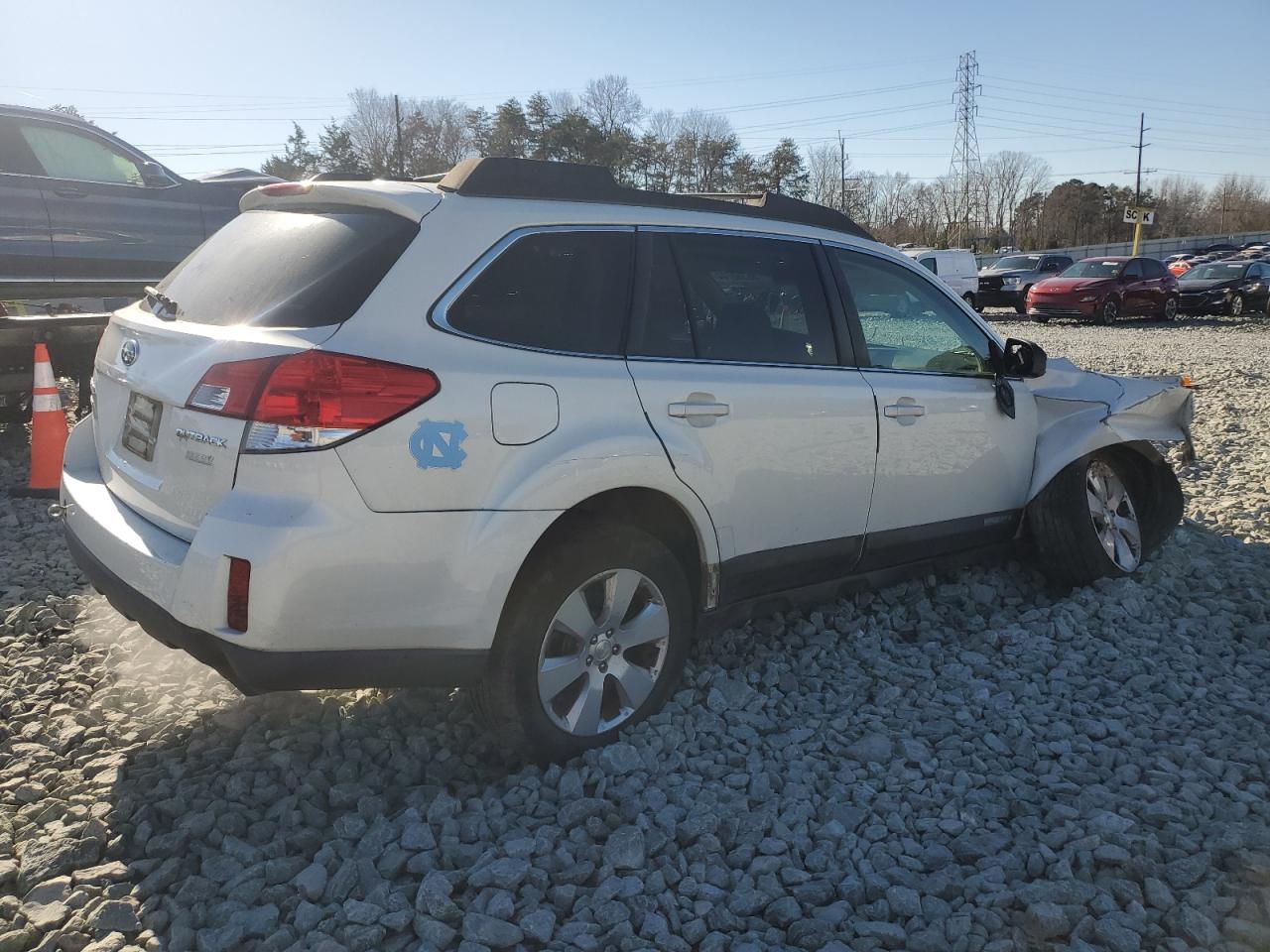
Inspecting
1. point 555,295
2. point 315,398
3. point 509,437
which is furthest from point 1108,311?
point 315,398

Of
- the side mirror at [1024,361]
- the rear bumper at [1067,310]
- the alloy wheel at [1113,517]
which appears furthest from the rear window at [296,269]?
the rear bumper at [1067,310]

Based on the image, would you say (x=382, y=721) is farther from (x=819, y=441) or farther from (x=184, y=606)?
(x=819, y=441)

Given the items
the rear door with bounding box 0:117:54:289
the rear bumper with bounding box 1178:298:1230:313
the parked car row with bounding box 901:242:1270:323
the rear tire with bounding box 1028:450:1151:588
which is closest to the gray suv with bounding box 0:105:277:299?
the rear door with bounding box 0:117:54:289

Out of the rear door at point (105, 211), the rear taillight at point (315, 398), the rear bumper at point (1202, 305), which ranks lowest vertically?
the rear taillight at point (315, 398)

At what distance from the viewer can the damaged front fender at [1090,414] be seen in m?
4.79

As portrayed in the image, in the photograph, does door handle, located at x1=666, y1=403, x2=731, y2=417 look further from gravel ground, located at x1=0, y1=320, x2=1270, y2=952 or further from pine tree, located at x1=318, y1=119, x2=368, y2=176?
pine tree, located at x1=318, y1=119, x2=368, y2=176

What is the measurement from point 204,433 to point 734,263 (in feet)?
6.39

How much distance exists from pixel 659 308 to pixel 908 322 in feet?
4.61

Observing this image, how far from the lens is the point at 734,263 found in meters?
3.83

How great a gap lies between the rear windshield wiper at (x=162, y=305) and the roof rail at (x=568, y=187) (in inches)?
37.2

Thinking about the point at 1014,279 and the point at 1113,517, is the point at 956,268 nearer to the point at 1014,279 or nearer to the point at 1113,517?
the point at 1014,279

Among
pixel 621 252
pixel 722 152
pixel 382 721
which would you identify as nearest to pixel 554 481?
pixel 621 252

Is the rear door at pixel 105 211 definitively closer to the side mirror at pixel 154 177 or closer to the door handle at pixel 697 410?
the side mirror at pixel 154 177

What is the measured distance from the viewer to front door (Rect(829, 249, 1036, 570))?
4.16 meters
